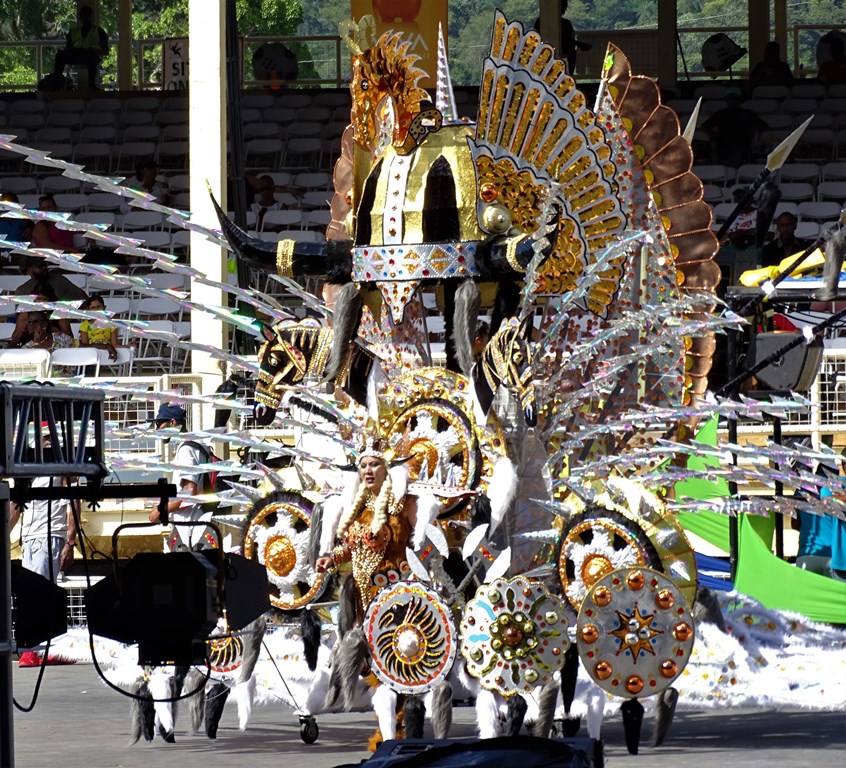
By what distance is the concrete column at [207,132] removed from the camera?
14781 millimetres

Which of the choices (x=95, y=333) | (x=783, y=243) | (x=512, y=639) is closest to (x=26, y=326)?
(x=95, y=333)

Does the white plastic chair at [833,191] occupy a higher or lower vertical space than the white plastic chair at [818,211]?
higher

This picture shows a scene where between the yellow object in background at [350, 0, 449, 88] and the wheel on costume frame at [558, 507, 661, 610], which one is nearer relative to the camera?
the wheel on costume frame at [558, 507, 661, 610]

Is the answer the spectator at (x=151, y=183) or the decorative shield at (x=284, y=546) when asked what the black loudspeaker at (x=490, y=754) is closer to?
the decorative shield at (x=284, y=546)

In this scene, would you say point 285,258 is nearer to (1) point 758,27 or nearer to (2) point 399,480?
(2) point 399,480

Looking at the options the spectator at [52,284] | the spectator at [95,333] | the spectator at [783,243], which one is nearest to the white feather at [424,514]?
the spectator at [95,333]

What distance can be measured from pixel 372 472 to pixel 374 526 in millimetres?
239

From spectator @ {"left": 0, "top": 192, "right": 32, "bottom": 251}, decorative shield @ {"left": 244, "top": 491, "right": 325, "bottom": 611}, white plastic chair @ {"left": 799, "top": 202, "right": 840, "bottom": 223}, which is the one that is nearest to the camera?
decorative shield @ {"left": 244, "top": 491, "right": 325, "bottom": 611}

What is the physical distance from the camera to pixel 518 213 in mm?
9977

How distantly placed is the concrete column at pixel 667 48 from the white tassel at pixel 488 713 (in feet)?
47.6

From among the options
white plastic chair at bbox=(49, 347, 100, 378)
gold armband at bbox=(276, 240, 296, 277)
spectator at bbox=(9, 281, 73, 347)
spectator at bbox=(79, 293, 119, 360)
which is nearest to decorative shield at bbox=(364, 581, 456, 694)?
gold armband at bbox=(276, 240, 296, 277)

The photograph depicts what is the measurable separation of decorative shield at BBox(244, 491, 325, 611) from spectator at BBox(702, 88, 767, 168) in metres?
13.2

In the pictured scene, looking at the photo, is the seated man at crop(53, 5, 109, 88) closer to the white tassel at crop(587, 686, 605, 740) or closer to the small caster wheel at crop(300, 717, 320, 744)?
the small caster wheel at crop(300, 717, 320, 744)

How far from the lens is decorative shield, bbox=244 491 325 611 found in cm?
987
